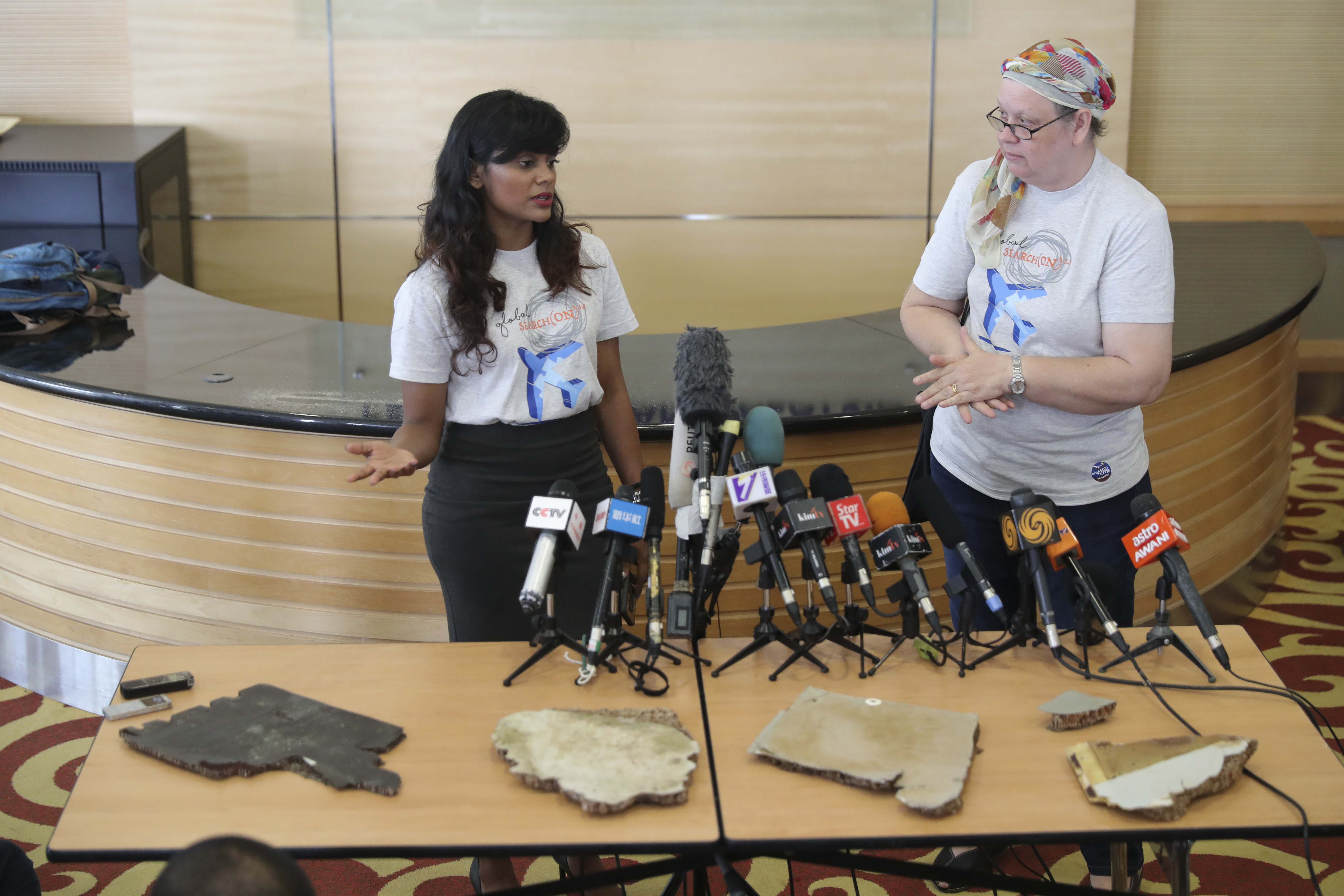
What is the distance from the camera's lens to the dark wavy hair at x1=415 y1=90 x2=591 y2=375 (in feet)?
6.07

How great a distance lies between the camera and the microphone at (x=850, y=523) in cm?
164

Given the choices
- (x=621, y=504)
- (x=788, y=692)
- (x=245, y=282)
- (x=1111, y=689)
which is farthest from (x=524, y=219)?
(x=245, y=282)

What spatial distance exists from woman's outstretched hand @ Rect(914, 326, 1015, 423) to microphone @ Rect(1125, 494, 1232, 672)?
28cm

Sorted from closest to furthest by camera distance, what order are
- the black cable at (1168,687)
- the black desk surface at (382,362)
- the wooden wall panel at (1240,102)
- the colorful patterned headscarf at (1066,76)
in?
the black cable at (1168,687)
the colorful patterned headscarf at (1066,76)
the black desk surface at (382,362)
the wooden wall panel at (1240,102)

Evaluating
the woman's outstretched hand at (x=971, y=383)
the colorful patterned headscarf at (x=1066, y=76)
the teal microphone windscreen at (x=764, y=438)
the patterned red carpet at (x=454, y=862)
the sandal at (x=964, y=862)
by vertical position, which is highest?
the colorful patterned headscarf at (x=1066, y=76)

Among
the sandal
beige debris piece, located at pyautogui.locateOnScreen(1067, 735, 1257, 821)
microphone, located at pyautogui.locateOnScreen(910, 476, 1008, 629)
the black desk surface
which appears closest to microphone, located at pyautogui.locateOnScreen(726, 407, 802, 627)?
microphone, located at pyautogui.locateOnScreen(910, 476, 1008, 629)

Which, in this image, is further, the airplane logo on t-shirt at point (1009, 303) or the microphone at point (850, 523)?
the airplane logo on t-shirt at point (1009, 303)

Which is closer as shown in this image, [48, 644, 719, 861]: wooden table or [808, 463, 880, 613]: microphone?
[48, 644, 719, 861]: wooden table

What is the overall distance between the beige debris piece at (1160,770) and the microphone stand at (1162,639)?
19 centimetres

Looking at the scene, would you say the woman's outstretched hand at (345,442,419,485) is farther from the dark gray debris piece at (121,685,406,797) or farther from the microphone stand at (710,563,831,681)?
the microphone stand at (710,563,831,681)

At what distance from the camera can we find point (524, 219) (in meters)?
1.94

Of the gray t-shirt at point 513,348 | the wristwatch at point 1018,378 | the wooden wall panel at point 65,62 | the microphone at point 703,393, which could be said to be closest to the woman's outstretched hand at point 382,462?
the gray t-shirt at point 513,348

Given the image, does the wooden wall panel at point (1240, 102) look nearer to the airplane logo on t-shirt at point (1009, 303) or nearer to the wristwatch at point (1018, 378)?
the airplane logo on t-shirt at point (1009, 303)

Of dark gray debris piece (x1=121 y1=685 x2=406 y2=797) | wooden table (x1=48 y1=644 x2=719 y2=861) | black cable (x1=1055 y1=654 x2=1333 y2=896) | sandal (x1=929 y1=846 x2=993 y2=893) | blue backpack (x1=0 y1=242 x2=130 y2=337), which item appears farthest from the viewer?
blue backpack (x1=0 y1=242 x2=130 y2=337)
